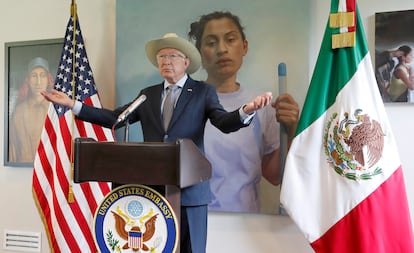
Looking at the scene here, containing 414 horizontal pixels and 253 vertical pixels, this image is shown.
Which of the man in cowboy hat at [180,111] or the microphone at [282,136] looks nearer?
the man in cowboy hat at [180,111]

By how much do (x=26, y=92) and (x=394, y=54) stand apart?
2.01 m

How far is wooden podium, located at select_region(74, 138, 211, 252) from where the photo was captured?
1.22 m

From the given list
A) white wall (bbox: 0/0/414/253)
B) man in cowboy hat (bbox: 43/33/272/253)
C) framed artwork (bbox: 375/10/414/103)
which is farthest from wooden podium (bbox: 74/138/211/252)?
framed artwork (bbox: 375/10/414/103)

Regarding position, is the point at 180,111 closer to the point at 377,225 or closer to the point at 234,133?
the point at 234,133

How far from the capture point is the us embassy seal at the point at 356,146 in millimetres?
1636

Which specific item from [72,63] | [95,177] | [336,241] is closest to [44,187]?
[72,63]

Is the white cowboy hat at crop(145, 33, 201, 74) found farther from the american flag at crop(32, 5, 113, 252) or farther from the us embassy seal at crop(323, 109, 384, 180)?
the us embassy seal at crop(323, 109, 384, 180)

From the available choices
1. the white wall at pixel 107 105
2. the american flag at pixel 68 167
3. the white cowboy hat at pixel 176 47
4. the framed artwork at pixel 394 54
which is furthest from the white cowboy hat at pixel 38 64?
the framed artwork at pixel 394 54

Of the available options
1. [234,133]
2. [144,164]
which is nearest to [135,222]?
[144,164]

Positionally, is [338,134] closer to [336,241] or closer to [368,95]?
[368,95]

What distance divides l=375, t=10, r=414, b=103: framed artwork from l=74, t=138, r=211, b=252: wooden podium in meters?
1.00

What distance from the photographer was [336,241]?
166cm

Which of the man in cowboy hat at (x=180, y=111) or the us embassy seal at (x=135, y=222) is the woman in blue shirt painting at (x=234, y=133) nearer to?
the man in cowboy hat at (x=180, y=111)

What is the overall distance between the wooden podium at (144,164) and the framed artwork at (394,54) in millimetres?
1000
